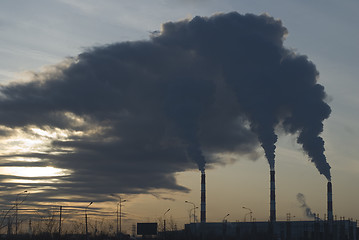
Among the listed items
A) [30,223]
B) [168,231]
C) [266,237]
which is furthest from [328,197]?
[30,223]

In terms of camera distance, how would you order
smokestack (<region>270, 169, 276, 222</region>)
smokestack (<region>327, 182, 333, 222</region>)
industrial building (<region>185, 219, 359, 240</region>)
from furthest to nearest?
industrial building (<region>185, 219, 359, 240</region>)
smokestack (<region>327, 182, 333, 222</region>)
smokestack (<region>270, 169, 276, 222</region>)

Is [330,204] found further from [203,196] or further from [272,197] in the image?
[203,196]

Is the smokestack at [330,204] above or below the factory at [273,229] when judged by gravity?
above

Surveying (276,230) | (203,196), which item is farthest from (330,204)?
(203,196)

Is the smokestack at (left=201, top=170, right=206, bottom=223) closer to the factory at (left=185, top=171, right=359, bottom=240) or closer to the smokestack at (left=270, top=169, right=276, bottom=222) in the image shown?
the factory at (left=185, top=171, right=359, bottom=240)

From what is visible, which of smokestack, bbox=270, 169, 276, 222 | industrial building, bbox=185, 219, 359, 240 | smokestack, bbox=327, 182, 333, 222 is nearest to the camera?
smokestack, bbox=270, 169, 276, 222

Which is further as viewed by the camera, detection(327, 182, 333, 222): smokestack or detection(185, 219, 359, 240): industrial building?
detection(185, 219, 359, 240): industrial building

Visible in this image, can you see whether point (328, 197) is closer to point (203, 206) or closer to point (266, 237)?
point (266, 237)

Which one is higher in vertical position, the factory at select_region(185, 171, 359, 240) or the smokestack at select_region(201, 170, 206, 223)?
the smokestack at select_region(201, 170, 206, 223)

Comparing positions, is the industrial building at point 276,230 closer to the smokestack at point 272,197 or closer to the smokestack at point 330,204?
the smokestack at point 330,204

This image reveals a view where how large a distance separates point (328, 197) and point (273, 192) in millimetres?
15718

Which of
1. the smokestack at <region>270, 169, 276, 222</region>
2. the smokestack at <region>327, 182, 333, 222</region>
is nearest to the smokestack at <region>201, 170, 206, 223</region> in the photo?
the smokestack at <region>270, 169, 276, 222</region>

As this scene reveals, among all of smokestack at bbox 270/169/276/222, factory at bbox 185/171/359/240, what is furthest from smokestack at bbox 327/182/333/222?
smokestack at bbox 270/169/276/222

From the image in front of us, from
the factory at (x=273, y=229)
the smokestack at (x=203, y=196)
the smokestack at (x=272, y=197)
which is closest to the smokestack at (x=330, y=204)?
the factory at (x=273, y=229)
